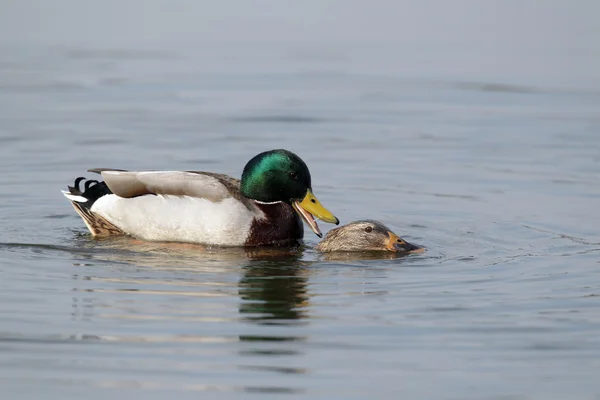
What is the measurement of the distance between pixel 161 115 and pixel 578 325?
35.4 feet

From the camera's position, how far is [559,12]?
95.3 ft

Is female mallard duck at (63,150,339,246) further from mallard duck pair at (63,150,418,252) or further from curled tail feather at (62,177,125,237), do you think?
curled tail feather at (62,177,125,237)

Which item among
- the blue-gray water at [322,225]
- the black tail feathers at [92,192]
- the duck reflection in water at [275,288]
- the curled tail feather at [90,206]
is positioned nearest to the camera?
the blue-gray water at [322,225]

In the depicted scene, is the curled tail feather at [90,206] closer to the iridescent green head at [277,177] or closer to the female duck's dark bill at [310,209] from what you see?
the iridescent green head at [277,177]

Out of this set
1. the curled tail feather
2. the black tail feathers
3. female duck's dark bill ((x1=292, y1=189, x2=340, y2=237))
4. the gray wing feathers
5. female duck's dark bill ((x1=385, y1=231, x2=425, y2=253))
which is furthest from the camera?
the black tail feathers

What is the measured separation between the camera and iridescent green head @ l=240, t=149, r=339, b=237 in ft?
40.0

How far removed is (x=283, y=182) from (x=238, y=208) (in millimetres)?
505

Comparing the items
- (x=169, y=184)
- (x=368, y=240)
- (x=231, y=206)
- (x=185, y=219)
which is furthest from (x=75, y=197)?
(x=368, y=240)

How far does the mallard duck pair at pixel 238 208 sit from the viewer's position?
12156 millimetres

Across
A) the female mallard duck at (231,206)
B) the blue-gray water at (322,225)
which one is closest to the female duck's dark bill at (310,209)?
the female mallard duck at (231,206)

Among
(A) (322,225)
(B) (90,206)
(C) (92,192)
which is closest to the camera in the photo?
(B) (90,206)

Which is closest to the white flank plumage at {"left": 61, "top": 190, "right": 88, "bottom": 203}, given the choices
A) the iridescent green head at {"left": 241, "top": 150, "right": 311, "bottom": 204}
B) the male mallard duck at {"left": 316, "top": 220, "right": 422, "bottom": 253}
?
the iridescent green head at {"left": 241, "top": 150, "right": 311, "bottom": 204}

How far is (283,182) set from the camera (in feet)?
40.2

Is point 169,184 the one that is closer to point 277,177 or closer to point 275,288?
point 277,177
